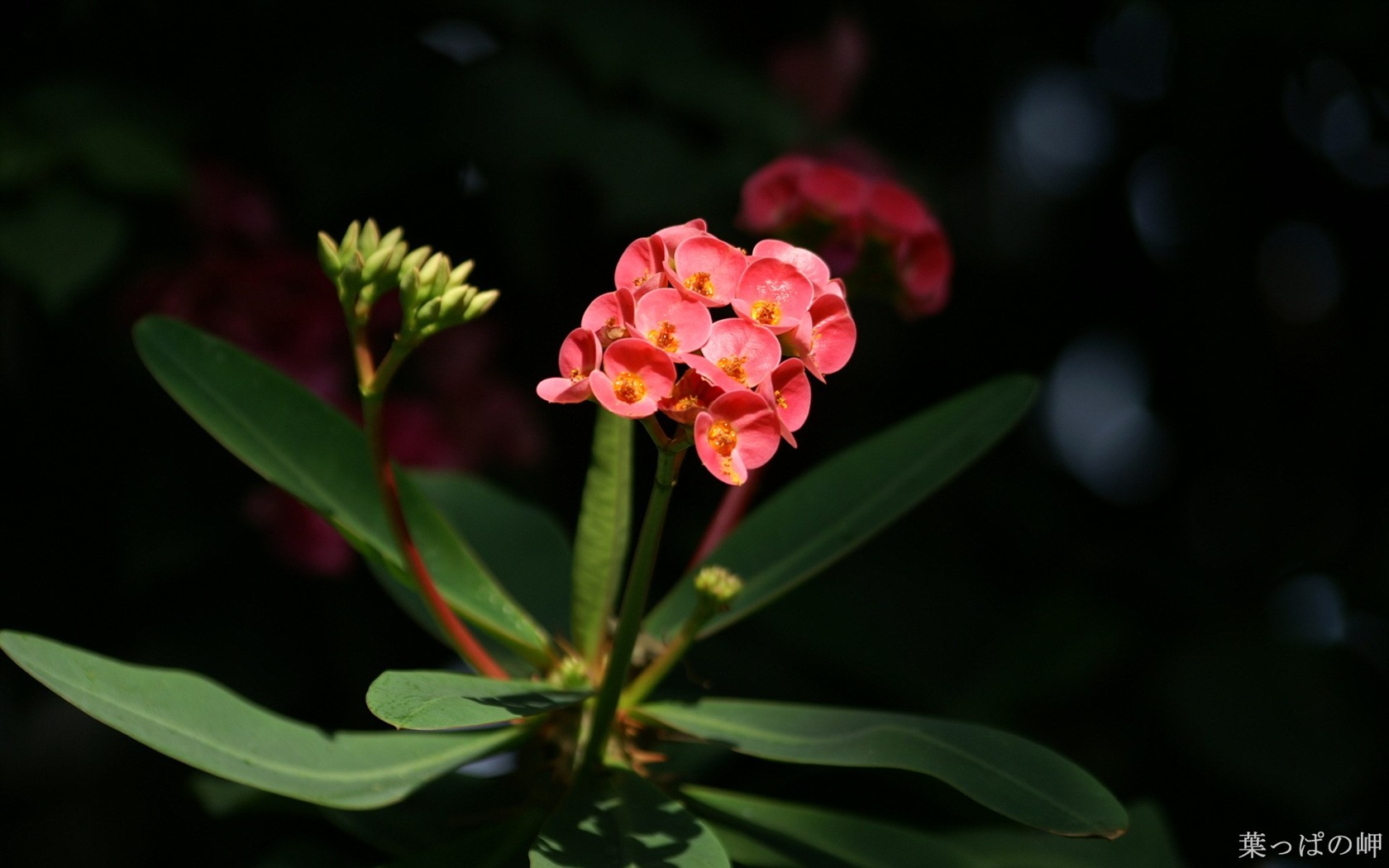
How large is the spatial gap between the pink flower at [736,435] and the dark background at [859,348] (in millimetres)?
467

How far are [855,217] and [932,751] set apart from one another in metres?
0.49

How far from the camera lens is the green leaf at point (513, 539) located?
3.71 ft

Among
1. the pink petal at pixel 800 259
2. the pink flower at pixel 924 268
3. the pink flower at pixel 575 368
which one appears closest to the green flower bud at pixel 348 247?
the pink flower at pixel 575 368

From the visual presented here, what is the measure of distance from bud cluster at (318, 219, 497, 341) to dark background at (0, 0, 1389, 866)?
1.55 feet

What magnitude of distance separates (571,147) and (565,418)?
18.0 inches

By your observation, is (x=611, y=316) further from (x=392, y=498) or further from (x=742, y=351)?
(x=392, y=498)

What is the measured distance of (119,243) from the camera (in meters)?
1.25

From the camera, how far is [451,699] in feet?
2.31

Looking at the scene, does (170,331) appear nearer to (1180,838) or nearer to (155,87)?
(155,87)

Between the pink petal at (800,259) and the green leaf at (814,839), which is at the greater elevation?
the pink petal at (800,259)

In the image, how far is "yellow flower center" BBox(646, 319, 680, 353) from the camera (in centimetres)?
72

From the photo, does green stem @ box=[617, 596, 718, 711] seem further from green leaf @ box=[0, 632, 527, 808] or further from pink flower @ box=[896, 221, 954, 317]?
pink flower @ box=[896, 221, 954, 317]

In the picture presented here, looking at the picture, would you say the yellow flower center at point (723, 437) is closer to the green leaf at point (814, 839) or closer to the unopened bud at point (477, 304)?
the unopened bud at point (477, 304)

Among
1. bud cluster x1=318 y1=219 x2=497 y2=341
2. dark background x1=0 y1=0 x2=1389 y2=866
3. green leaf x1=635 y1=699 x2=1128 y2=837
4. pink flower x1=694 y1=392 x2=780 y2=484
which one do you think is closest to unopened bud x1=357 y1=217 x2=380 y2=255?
bud cluster x1=318 y1=219 x2=497 y2=341
